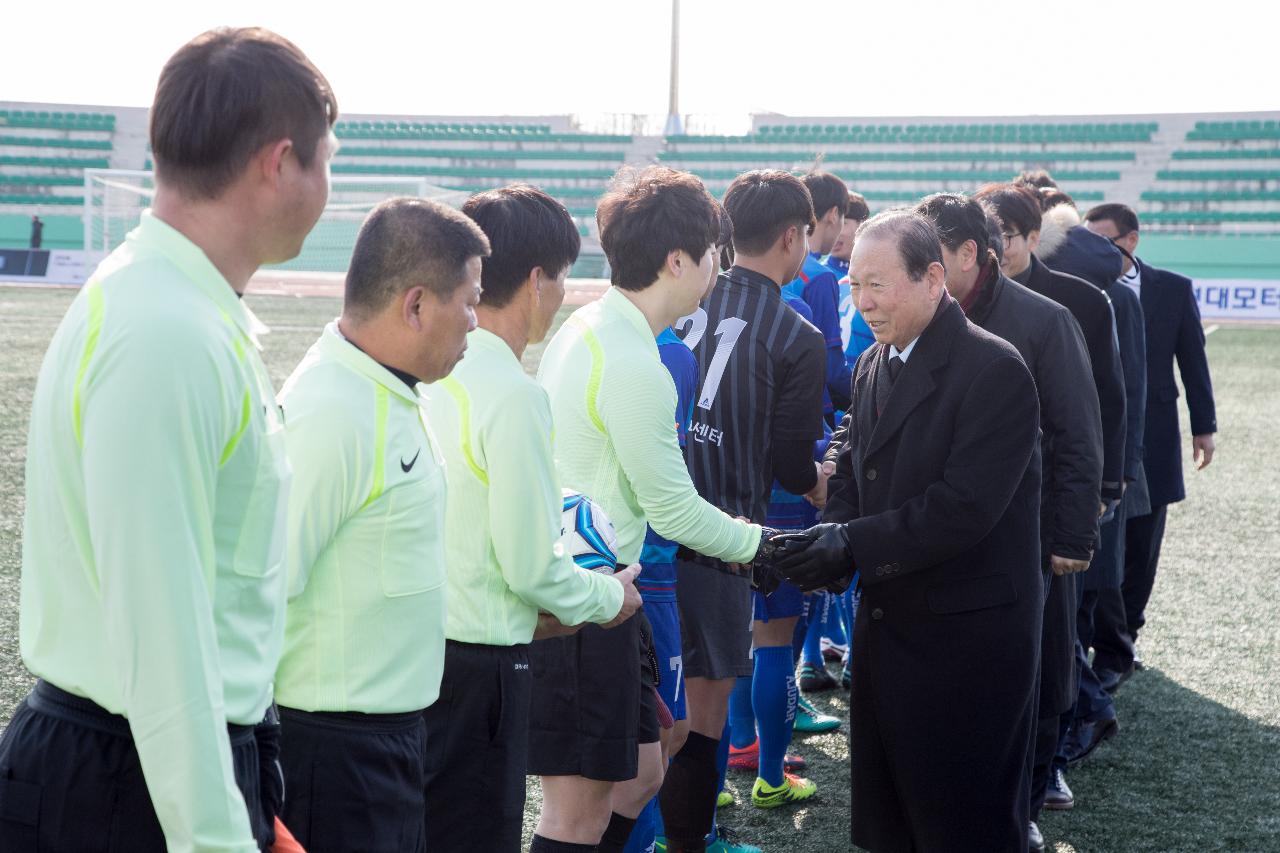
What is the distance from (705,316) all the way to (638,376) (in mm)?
1003

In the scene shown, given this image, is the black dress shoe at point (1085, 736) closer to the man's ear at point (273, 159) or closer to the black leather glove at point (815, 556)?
the black leather glove at point (815, 556)

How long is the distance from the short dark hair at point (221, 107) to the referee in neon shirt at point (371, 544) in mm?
524

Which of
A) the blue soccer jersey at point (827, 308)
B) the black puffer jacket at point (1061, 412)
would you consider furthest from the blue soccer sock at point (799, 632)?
the black puffer jacket at point (1061, 412)

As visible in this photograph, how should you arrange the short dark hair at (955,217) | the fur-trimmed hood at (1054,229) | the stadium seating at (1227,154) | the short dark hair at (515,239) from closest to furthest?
the short dark hair at (515,239)
the short dark hair at (955,217)
the fur-trimmed hood at (1054,229)
the stadium seating at (1227,154)

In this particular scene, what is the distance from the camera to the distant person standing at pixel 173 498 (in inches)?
47.5

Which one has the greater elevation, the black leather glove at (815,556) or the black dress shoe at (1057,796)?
the black leather glove at (815,556)

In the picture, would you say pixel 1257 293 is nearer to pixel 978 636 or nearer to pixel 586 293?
pixel 586 293

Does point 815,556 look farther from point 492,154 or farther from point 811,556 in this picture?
point 492,154

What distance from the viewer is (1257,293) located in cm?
2395

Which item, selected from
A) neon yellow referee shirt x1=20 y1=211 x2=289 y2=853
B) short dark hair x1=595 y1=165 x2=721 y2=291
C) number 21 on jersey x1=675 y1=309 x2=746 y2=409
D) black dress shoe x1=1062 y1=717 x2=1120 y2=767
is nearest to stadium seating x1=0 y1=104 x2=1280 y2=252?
black dress shoe x1=1062 y1=717 x2=1120 y2=767

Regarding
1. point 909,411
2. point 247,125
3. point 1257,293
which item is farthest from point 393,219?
point 1257,293

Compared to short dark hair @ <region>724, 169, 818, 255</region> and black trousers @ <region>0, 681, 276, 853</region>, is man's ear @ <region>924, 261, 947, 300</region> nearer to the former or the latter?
short dark hair @ <region>724, 169, 818, 255</region>

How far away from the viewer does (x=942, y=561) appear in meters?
2.87

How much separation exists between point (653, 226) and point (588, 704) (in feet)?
3.56
